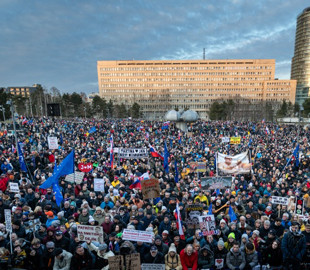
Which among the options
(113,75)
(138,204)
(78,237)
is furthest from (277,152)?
(113,75)

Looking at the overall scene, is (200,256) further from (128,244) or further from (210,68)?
(210,68)

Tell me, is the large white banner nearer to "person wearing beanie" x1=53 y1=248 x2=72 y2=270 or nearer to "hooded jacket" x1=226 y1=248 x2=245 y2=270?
"hooded jacket" x1=226 y1=248 x2=245 y2=270

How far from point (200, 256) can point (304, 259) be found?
246 cm

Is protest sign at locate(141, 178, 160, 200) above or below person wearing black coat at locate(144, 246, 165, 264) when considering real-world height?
above

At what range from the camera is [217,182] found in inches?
448

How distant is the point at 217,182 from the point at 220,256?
253 inches

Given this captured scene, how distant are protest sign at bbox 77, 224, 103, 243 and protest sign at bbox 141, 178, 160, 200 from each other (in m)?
3.03

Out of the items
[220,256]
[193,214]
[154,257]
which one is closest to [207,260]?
[220,256]

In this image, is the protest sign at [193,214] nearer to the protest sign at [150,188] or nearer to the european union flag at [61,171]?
the protest sign at [150,188]

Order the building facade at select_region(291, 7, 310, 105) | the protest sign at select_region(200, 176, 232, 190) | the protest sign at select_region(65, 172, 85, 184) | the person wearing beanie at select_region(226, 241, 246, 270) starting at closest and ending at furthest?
the person wearing beanie at select_region(226, 241, 246, 270)
the protest sign at select_region(65, 172, 85, 184)
the protest sign at select_region(200, 176, 232, 190)
the building facade at select_region(291, 7, 310, 105)

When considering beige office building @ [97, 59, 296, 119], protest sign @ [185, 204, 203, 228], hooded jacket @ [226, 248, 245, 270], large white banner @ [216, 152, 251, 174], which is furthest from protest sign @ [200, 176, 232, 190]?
beige office building @ [97, 59, 296, 119]

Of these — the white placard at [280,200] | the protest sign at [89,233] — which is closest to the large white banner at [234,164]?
the white placard at [280,200]

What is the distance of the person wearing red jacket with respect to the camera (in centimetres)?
498

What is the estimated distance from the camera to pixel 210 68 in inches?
3989
